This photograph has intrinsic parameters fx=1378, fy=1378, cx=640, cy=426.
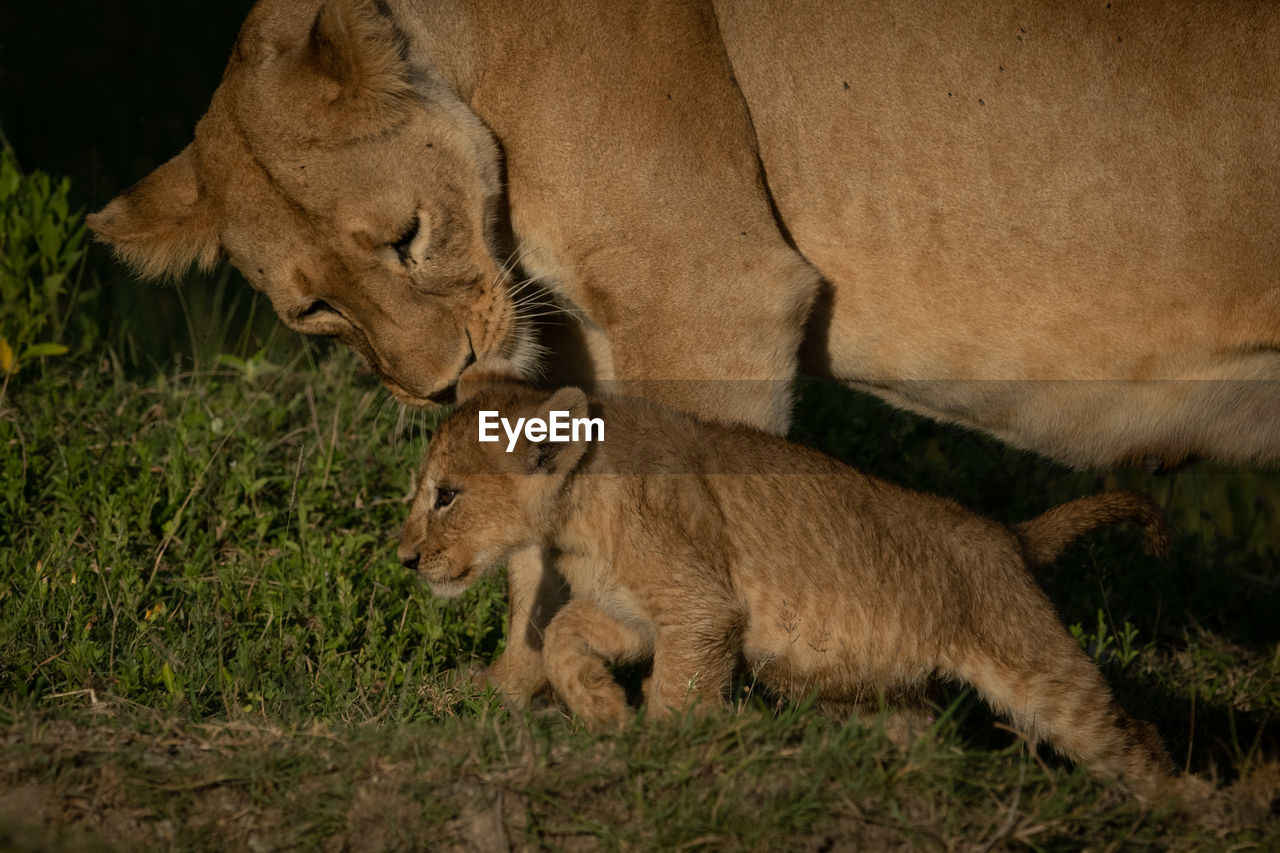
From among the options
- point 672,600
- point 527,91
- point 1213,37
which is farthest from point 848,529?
point 1213,37

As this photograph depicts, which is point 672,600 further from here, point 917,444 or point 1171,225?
point 917,444

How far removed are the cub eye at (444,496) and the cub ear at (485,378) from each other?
0.28 metres

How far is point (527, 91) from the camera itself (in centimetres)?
391

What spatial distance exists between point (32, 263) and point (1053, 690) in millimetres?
4391

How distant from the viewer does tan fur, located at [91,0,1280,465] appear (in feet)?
12.6

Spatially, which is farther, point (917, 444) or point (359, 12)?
point (917, 444)

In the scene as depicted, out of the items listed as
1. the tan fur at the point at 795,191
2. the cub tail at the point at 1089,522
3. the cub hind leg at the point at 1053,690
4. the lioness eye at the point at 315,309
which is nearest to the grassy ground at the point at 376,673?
the cub hind leg at the point at 1053,690

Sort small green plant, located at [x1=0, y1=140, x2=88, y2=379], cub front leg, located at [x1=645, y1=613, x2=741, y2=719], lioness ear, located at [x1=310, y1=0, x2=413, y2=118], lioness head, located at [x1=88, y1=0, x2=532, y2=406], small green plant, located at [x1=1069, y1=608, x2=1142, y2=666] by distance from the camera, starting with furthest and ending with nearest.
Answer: small green plant, located at [x1=0, y1=140, x2=88, y2=379]
small green plant, located at [x1=1069, y1=608, x2=1142, y2=666]
lioness head, located at [x1=88, y1=0, x2=532, y2=406]
lioness ear, located at [x1=310, y1=0, x2=413, y2=118]
cub front leg, located at [x1=645, y1=613, x2=741, y2=719]

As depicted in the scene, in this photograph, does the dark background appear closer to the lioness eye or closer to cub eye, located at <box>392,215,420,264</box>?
the lioness eye

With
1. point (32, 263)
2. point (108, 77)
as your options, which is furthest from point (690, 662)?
point (108, 77)

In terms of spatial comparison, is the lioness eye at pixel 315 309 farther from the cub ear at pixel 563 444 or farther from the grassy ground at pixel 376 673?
the cub ear at pixel 563 444

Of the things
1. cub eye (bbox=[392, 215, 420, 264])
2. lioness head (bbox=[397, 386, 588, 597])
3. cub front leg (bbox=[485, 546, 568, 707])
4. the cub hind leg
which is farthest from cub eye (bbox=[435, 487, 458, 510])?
the cub hind leg

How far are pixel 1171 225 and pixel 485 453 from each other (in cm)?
203

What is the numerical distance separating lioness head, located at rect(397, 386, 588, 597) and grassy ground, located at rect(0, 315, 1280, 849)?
1.46ft
